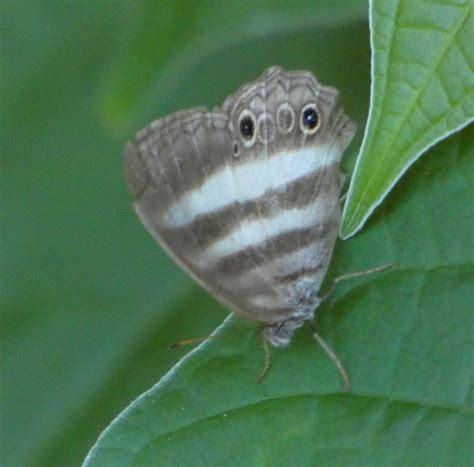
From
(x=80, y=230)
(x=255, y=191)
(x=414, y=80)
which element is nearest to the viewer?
(x=414, y=80)

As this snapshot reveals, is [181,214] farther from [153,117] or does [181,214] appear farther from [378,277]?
[153,117]

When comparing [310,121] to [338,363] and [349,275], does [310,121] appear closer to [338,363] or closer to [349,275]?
[349,275]

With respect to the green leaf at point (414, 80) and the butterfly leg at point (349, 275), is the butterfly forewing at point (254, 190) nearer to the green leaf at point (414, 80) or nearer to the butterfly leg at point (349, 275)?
the butterfly leg at point (349, 275)

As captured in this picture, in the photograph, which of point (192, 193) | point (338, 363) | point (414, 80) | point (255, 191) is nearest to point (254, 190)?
point (255, 191)

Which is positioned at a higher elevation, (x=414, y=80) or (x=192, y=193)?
(x=414, y=80)

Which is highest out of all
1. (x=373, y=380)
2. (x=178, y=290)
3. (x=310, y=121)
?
(x=310, y=121)

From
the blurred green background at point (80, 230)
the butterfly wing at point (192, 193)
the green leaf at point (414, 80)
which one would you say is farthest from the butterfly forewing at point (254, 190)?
the blurred green background at point (80, 230)

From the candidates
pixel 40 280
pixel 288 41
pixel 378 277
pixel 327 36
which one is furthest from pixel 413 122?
pixel 40 280
